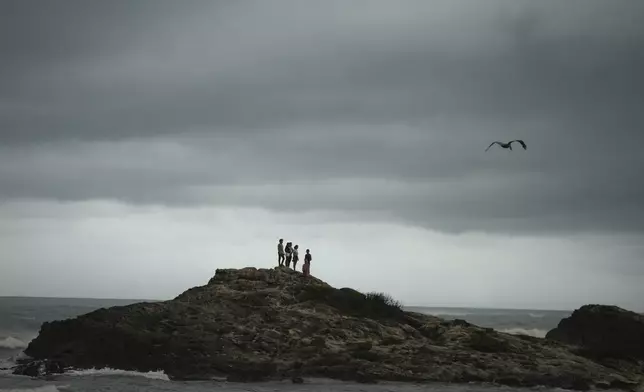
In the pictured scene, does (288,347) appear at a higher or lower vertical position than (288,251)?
lower

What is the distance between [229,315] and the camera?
2758 cm

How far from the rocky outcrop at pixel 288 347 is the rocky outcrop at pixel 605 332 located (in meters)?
2.00

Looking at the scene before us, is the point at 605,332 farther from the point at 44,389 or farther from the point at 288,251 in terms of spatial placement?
the point at 44,389

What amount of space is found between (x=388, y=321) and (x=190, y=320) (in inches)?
325

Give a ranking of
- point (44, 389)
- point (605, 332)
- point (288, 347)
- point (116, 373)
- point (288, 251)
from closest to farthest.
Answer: point (44, 389)
point (116, 373)
point (288, 347)
point (605, 332)
point (288, 251)

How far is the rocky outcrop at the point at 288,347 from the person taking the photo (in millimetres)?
24672

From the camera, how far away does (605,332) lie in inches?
1224

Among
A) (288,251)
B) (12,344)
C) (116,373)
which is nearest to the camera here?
(116,373)

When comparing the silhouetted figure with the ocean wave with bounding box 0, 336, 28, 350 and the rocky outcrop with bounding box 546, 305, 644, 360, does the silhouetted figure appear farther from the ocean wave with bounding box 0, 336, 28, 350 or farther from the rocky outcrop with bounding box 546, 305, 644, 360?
the ocean wave with bounding box 0, 336, 28, 350

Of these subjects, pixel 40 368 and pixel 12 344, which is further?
pixel 12 344

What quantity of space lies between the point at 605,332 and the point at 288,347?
14.3 meters

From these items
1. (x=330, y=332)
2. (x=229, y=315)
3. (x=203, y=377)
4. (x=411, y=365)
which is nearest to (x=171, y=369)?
(x=203, y=377)

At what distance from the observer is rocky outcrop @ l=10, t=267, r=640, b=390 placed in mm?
24672

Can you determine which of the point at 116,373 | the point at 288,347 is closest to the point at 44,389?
the point at 116,373
